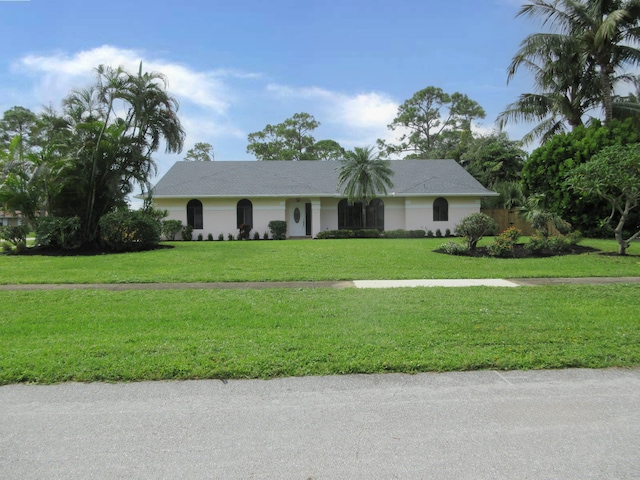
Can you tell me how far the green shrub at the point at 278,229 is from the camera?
2567 centimetres

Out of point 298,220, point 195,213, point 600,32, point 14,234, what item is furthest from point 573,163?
point 14,234

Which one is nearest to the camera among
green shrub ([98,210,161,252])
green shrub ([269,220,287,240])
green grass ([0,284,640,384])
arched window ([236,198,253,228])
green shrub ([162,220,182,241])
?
green grass ([0,284,640,384])

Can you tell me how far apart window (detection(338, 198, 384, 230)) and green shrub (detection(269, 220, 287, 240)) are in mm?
4072

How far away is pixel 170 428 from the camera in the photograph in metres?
3.33

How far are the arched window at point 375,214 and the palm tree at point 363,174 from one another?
2.28 m

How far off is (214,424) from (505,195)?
29.9m

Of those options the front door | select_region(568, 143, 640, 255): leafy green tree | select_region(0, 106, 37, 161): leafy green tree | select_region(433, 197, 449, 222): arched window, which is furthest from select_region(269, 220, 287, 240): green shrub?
select_region(0, 106, 37, 161): leafy green tree

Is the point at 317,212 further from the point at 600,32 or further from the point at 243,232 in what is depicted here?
the point at 600,32

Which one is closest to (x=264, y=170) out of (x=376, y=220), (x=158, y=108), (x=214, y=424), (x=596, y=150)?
(x=376, y=220)

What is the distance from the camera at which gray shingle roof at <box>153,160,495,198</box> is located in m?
26.3

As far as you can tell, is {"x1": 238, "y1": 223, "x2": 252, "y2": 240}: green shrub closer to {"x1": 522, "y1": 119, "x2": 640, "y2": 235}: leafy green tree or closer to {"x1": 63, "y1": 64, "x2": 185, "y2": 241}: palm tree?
{"x1": 63, "y1": 64, "x2": 185, "y2": 241}: palm tree

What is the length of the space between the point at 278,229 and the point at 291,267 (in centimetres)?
1392

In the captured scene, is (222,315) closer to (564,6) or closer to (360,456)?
(360,456)

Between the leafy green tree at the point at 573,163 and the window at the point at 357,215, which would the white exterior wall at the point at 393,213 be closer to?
the window at the point at 357,215
